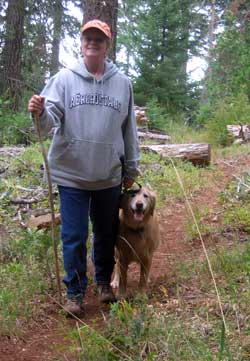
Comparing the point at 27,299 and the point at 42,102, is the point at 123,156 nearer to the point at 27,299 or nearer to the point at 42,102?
the point at 42,102

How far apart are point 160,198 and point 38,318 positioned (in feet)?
12.7

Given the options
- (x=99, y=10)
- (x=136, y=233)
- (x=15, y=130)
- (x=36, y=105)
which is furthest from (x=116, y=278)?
(x=15, y=130)

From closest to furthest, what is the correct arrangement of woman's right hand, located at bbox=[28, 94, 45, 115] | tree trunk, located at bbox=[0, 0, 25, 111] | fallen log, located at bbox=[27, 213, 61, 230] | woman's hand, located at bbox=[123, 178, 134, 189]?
woman's right hand, located at bbox=[28, 94, 45, 115]
woman's hand, located at bbox=[123, 178, 134, 189]
fallen log, located at bbox=[27, 213, 61, 230]
tree trunk, located at bbox=[0, 0, 25, 111]

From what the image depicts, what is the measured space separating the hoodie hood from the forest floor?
176 cm

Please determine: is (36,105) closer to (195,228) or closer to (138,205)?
(138,205)

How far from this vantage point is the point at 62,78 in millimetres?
3961

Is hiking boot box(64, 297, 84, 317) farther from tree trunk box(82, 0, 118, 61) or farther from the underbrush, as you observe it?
tree trunk box(82, 0, 118, 61)

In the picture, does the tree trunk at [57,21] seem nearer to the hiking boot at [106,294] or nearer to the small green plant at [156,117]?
the small green plant at [156,117]

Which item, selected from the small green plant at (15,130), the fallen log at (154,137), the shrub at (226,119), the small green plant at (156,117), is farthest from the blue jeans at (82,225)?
the small green plant at (156,117)

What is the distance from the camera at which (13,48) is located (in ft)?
40.4

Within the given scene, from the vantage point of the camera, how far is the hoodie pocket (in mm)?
3922

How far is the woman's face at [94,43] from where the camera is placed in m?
3.93

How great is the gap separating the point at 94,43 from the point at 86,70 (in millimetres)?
209

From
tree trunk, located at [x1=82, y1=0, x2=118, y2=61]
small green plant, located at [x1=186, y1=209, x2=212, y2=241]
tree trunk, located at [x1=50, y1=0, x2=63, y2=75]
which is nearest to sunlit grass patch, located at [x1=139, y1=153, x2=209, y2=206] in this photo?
small green plant, located at [x1=186, y1=209, x2=212, y2=241]
